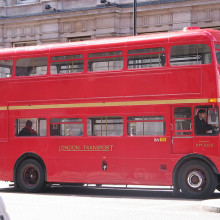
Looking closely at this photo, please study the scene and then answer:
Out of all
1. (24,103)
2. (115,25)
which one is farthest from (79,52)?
(115,25)

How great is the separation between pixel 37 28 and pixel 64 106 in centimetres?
1845

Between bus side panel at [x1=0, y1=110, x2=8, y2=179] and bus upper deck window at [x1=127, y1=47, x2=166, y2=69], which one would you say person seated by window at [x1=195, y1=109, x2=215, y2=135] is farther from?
bus side panel at [x1=0, y1=110, x2=8, y2=179]

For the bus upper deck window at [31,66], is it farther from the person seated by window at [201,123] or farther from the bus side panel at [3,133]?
the person seated by window at [201,123]

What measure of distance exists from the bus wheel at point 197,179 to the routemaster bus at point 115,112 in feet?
0.08

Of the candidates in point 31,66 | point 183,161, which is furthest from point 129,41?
point 183,161

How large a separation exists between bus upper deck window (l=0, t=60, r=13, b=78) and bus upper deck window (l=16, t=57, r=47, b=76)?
23 cm

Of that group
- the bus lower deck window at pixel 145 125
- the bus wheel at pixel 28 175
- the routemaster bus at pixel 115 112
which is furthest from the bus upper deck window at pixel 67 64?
the bus wheel at pixel 28 175

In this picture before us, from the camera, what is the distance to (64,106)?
16234 mm

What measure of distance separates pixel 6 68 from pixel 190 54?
565 cm

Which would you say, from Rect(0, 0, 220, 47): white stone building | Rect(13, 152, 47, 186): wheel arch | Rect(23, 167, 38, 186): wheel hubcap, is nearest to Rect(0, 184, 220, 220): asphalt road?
Rect(23, 167, 38, 186): wheel hubcap

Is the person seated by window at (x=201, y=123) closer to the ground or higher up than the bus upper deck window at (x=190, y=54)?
closer to the ground

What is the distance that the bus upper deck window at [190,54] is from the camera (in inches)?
567

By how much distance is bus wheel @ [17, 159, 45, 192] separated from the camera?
16.5m

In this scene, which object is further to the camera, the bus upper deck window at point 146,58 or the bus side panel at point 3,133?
the bus side panel at point 3,133
